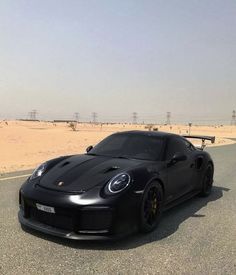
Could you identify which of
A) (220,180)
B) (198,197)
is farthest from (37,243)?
(220,180)

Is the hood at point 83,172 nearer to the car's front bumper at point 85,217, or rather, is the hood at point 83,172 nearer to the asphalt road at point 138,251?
the car's front bumper at point 85,217

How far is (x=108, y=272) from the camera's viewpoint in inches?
169

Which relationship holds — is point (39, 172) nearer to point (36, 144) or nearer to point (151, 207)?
point (151, 207)

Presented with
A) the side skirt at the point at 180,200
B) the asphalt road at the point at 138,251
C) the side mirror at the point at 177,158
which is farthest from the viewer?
the side mirror at the point at 177,158

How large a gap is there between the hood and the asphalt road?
663 millimetres

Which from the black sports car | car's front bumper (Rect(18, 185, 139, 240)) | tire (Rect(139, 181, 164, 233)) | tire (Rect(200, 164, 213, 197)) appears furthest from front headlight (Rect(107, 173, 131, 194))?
tire (Rect(200, 164, 213, 197))

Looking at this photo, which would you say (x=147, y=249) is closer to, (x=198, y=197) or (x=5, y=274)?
(x=5, y=274)

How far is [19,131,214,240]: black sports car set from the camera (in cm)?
498

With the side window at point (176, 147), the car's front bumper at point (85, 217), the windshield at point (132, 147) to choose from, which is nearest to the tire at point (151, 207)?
the car's front bumper at point (85, 217)

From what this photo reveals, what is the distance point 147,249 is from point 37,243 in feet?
4.21

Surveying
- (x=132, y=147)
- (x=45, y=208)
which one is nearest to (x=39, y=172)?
(x=45, y=208)

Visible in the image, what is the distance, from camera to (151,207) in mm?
5730

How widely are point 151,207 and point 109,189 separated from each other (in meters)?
0.80

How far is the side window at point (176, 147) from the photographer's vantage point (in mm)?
6765
